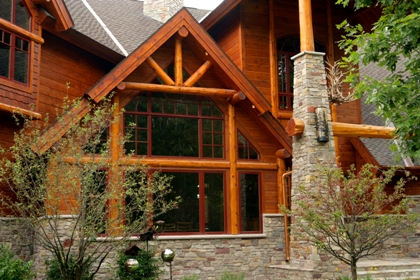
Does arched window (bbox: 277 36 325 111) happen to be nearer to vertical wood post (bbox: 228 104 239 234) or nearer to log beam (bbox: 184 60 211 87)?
vertical wood post (bbox: 228 104 239 234)

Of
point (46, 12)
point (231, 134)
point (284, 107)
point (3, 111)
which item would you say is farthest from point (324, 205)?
point (46, 12)

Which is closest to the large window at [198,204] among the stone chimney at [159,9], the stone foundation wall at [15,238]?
the stone foundation wall at [15,238]

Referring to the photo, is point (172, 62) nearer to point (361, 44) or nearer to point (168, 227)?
point (168, 227)

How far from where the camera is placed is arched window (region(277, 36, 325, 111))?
15.9m

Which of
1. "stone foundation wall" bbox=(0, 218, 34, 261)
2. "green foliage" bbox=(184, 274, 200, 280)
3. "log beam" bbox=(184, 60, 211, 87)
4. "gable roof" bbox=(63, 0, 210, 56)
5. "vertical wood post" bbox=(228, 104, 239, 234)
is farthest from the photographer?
"gable roof" bbox=(63, 0, 210, 56)

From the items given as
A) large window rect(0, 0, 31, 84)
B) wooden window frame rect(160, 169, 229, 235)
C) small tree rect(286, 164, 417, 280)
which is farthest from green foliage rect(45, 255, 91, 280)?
small tree rect(286, 164, 417, 280)

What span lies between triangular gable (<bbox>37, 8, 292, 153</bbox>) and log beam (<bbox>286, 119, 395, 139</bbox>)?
1.31m

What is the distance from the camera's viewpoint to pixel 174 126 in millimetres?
13906

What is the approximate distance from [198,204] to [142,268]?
2.83 meters

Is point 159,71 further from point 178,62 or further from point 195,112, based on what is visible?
point 195,112

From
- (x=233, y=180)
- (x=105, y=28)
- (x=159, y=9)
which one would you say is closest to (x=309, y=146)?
(x=233, y=180)

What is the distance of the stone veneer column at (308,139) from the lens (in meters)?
12.3

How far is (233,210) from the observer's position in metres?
13.9

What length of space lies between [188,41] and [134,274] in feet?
20.9
